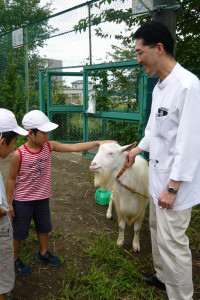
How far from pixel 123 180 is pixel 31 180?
991 mm

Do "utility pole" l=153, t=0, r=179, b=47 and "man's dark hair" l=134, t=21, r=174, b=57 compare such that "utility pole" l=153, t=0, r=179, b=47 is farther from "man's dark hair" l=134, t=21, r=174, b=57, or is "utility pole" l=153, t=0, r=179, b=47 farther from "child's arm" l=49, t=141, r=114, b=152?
"child's arm" l=49, t=141, r=114, b=152

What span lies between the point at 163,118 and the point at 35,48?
7223mm

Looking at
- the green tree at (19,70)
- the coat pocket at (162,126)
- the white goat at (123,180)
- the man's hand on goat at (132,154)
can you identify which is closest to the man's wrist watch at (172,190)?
the coat pocket at (162,126)

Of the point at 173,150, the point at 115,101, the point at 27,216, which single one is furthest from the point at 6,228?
the point at 115,101

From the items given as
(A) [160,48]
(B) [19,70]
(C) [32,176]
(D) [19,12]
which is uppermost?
(D) [19,12]

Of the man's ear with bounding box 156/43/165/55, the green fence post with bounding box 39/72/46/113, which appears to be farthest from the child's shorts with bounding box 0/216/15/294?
the green fence post with bounding box 39/72/46/113

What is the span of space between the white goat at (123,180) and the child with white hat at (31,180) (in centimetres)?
51

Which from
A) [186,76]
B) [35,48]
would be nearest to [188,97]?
[186,76]

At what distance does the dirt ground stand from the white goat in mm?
368

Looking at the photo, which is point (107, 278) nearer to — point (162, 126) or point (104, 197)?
point (162, 126)

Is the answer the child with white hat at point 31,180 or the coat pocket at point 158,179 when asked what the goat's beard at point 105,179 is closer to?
the child with white hat at point 31,180

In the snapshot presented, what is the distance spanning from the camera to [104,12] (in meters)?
4.99

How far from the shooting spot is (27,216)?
2521 millimetres

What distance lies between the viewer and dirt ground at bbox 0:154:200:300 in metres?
2.52
